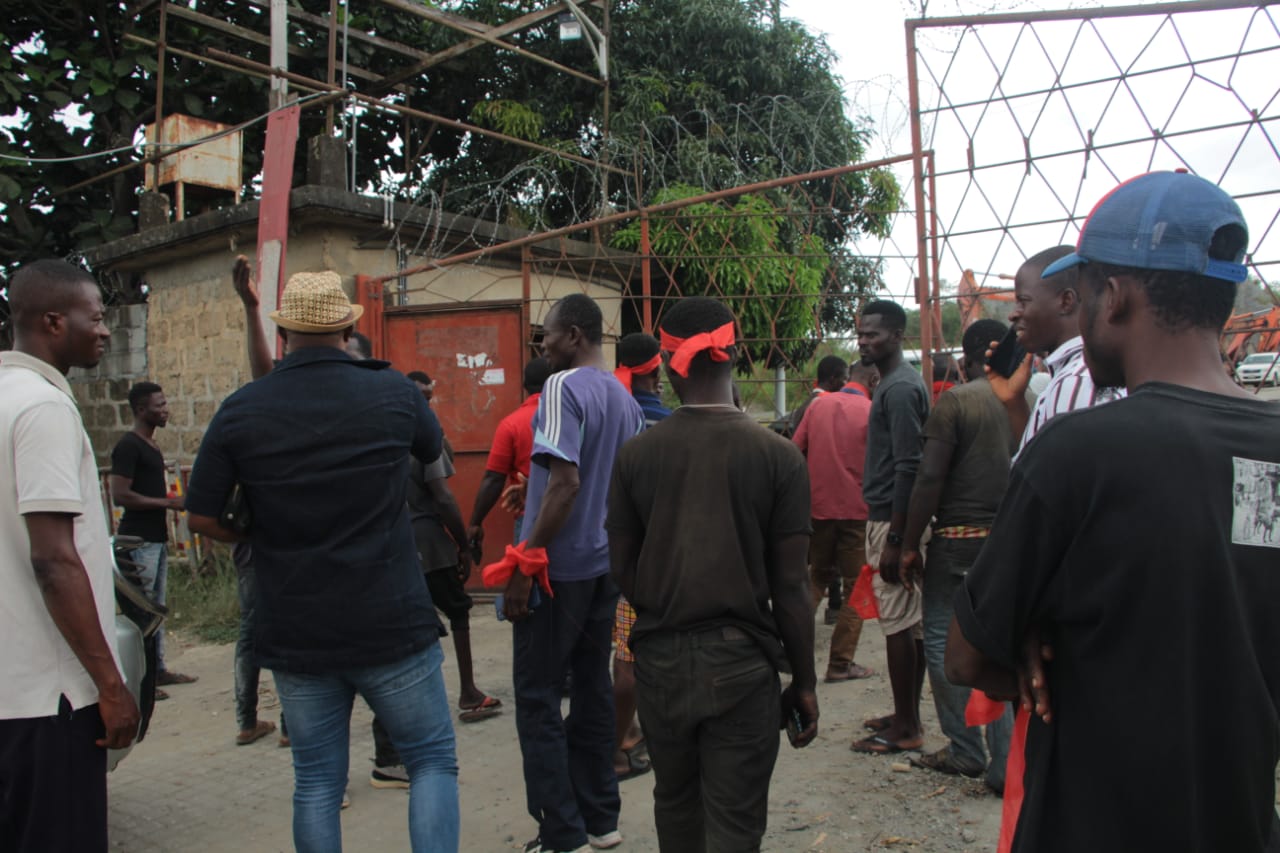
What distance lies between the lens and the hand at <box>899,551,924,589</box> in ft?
12.6

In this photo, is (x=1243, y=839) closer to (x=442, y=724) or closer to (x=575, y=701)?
(x=442, y=724)

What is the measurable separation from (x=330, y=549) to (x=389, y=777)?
6.44 feet

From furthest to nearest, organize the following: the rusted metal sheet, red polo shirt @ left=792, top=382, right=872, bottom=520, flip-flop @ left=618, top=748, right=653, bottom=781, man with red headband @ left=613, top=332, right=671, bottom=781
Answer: the rusted metal sheet → red polo shirt @ left=792, top=382, right=872, bottom=520 → flip-flop @ left=618, top=748, right=653, bottom=781 → man with red headband @ left=613, top=332, right=671, bottom=781

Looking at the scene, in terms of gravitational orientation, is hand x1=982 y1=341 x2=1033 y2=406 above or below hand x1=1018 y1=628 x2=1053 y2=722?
above

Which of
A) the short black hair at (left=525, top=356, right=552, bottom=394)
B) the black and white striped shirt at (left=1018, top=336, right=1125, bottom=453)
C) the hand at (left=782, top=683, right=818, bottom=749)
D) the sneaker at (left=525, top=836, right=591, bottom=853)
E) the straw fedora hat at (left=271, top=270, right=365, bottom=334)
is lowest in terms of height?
the sneaker at (left=525, top=836, right=591, bottom=853)

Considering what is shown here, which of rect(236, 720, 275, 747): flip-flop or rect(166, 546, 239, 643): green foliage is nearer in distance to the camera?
rect(236, 720, 275, 747): flip-flop

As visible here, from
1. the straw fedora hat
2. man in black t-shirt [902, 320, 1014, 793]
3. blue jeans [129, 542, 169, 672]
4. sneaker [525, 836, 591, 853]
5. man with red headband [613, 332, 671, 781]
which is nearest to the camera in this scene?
the straw fedora hat

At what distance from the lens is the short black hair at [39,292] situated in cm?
240

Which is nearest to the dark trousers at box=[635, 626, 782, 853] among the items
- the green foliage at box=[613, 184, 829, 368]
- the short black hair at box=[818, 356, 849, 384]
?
the short black hair at box=[818, 356, 849, 384]

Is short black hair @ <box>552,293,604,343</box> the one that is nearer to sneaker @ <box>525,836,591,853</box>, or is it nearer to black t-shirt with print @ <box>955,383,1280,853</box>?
sneaker @ <box>525,836,591,853</box>

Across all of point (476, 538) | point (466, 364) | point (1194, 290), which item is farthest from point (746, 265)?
point (1194, 290)

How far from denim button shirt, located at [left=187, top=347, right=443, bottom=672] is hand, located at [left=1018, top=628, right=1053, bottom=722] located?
1653mm

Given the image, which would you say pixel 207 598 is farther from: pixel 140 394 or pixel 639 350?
pixel 639 350

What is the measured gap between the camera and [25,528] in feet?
7.19
